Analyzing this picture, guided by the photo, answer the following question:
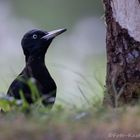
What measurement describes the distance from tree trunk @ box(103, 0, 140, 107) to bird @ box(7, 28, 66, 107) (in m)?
0.72

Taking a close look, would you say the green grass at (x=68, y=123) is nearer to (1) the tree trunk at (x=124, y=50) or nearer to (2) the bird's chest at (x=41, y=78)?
(1) the tree trunk at (x=124, y=50)

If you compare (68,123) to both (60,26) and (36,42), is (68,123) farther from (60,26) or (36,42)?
(60,26)

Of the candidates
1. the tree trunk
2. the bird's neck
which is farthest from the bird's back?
the tree trunk

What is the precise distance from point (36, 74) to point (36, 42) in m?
0.76

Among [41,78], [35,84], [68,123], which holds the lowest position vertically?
[41,78]

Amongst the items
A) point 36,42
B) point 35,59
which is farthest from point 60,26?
point 35,59

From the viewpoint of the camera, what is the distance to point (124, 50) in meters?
10.6

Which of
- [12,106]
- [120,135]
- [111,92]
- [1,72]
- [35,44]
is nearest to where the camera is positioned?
[120,135]

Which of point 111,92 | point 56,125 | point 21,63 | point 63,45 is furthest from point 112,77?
point 63,45

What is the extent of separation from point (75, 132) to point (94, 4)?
59.2ft

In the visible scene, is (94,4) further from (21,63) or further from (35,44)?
(35,44)

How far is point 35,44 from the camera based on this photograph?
12.1m

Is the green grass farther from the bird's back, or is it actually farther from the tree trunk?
the bird's back

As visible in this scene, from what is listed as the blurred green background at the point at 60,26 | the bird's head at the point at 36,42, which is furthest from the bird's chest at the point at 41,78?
the blurred green background at the point at 60,26
